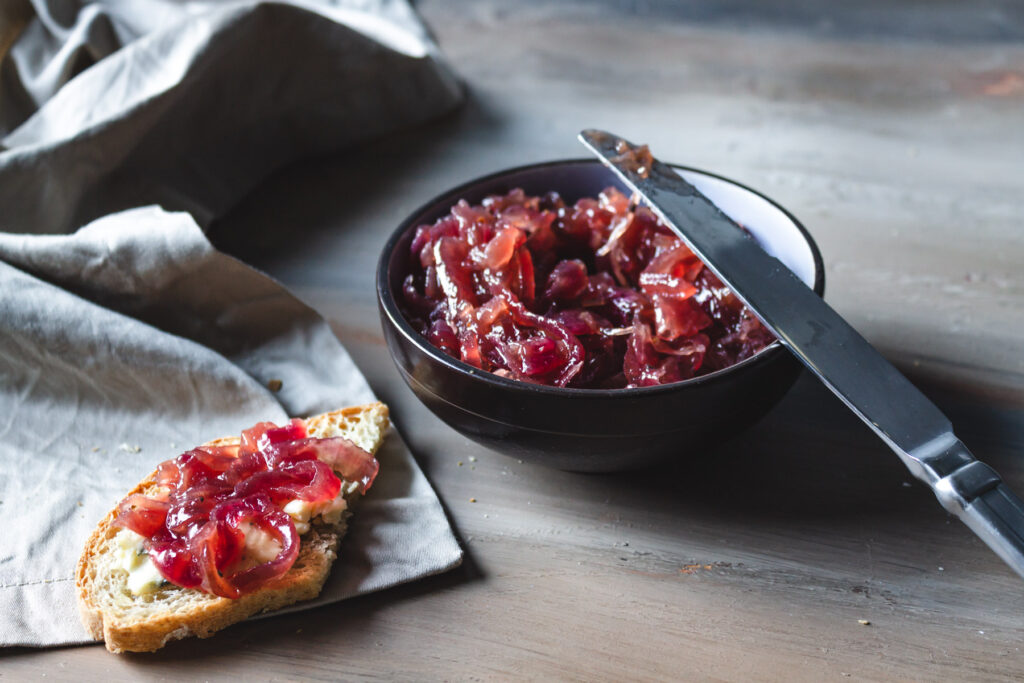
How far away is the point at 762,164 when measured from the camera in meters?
2.59

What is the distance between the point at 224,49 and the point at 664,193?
1.35 m

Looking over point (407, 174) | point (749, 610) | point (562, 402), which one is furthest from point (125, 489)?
point (407, 174)

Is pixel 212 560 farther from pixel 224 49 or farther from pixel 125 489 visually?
pixel 224 49

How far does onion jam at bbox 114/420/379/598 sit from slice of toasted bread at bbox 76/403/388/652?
24 mm

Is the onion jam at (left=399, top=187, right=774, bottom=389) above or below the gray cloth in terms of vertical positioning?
above

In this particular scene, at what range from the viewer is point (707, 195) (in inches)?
71.6

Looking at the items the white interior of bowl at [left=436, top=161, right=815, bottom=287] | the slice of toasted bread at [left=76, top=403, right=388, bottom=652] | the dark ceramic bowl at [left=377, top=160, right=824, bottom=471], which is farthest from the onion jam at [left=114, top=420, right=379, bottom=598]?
Answer: the white interior of bowl at [left=436, top=161, right=815, bottom=287]

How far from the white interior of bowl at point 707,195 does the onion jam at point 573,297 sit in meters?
0.07

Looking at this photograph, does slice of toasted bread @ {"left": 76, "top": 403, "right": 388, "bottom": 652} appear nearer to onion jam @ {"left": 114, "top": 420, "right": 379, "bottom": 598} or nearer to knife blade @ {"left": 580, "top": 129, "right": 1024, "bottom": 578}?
onion jam @ {"left": 114, "top": 420, "right": 379, "bottom": 598}

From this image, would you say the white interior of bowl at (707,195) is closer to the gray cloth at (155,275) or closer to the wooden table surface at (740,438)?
the wooden table surface at (740,438)

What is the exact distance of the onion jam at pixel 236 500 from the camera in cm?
134

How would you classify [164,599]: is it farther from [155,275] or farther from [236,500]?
[155,275]

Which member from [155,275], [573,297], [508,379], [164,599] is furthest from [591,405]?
[155,275]

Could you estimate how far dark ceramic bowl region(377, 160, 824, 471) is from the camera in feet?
4.37
